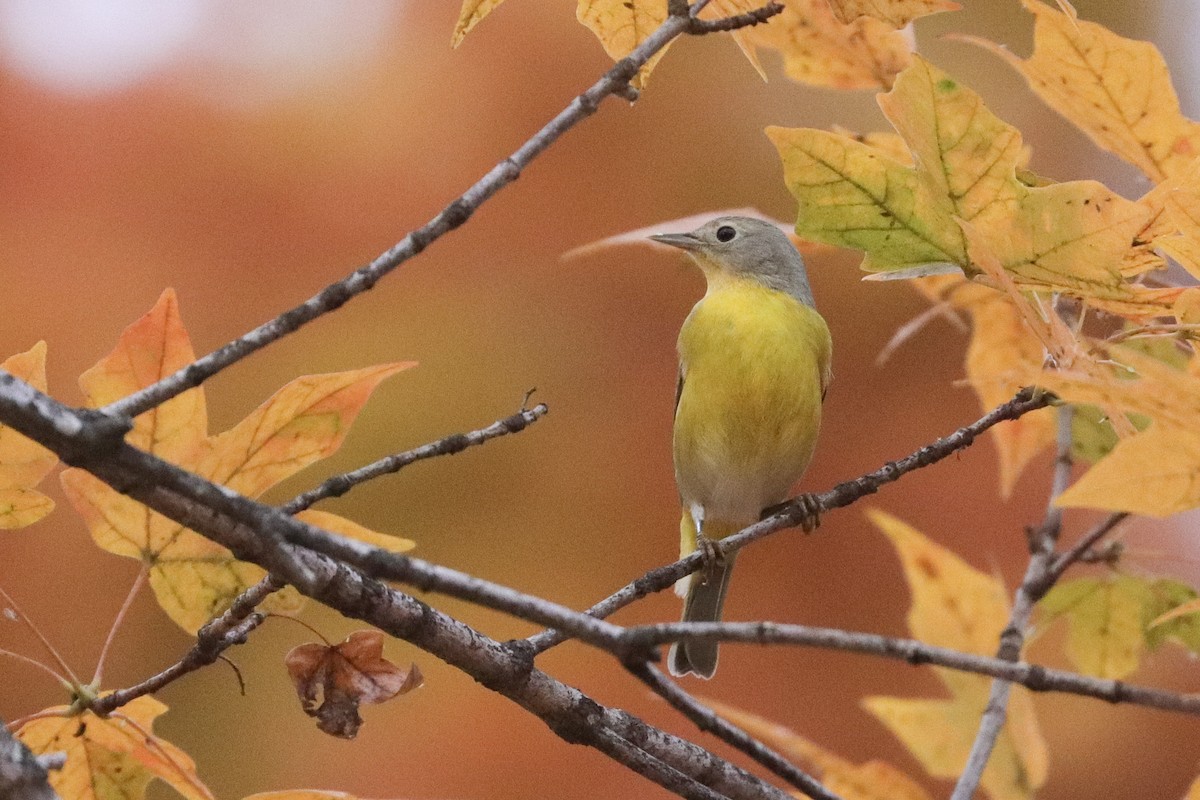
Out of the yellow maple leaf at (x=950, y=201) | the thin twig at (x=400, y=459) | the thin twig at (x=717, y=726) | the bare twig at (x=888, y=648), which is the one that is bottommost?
the thin twig at (x=717, y=726)

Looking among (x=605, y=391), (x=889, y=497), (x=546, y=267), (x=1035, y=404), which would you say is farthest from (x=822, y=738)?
(x=1035, y=404)

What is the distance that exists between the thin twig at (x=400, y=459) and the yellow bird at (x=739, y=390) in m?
1.20

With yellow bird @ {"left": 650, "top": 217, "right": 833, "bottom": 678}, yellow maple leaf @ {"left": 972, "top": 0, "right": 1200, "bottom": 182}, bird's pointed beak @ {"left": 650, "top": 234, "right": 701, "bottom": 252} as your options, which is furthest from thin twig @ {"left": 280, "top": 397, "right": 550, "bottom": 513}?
Result: bird's pointed beak @ {"left": 650, "top": 234, "right": 701, "bottom": 252}

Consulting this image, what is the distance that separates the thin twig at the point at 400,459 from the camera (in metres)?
0.91

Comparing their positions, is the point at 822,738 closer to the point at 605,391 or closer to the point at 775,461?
the point at 605,391

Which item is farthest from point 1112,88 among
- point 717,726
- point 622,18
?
point 717,726

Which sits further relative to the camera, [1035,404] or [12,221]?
[12,221]

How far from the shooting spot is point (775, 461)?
2344 millimetres

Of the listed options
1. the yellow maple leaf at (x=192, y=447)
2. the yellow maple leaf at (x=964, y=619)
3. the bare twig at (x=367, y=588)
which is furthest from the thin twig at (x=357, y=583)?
the yellow maple leaf at (x=964, y=619)

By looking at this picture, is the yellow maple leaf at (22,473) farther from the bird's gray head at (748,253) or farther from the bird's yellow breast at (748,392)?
the bird's gray head at (748,253)

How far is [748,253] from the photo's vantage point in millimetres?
2562

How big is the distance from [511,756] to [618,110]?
2653 millimetres

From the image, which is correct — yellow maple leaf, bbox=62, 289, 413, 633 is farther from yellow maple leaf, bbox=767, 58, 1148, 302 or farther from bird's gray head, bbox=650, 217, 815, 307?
bird's gray head, bbox=650, 217, 815, 307

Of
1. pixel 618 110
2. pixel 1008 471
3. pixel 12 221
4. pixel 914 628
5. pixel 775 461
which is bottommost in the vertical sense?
pixel 914 628
